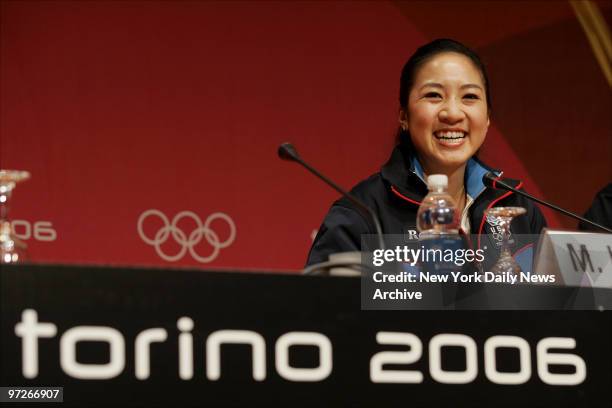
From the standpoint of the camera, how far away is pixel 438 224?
1.95m

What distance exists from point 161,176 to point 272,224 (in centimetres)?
44

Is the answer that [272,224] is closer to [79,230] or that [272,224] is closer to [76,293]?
[79,230]

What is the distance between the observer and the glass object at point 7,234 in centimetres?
161

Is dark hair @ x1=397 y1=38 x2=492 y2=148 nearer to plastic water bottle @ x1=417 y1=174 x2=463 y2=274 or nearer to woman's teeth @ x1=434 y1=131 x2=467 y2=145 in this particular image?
woman's teeth @ x1=434 y1=131 x2=467 y2=145

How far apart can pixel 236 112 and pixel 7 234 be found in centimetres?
226

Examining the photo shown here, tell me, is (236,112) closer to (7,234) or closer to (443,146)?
(443,146)

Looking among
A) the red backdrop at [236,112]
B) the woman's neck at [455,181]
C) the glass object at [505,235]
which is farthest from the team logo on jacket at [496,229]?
the red backdrop at [236,112]

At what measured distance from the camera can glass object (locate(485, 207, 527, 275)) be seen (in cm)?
201

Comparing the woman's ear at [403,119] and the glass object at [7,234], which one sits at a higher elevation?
the woman's ear at [403,119]

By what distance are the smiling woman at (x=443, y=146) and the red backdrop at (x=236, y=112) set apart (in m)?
0.66

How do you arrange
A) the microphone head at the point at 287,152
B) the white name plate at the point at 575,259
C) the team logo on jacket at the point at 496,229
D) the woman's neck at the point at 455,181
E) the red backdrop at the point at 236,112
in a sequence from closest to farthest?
the white name plate at the point at 575,259
the microphone head at the point at 287,152
the team logo on jacket at the point at 496,229
the woman's neck at the point at 455,181
the red backdrop at the point at 236,112

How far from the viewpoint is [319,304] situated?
4.53ft

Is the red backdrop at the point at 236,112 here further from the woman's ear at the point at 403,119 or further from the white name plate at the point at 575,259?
the white name plate at the point at 575,259

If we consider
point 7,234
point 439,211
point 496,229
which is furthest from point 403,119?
point 7,234
